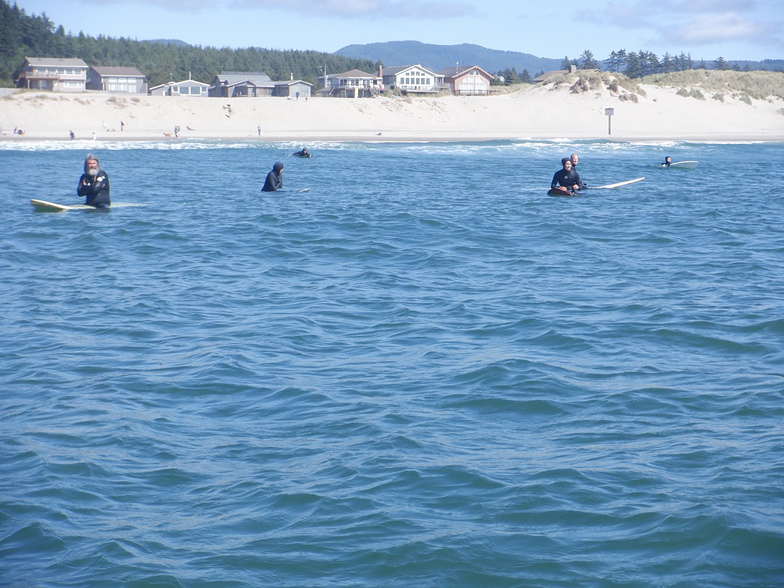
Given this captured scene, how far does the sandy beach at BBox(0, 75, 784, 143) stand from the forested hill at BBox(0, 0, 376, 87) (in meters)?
30.5

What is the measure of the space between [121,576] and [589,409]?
4.29m

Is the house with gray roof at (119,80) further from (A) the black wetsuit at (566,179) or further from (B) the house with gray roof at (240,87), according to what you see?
(A) the black wetsuit at (566,179)

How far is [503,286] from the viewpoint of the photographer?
42.3ft

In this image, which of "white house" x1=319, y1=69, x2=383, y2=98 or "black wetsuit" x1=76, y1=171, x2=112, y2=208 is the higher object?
"white house" x1=319, y1=69, x2=383, y2=98

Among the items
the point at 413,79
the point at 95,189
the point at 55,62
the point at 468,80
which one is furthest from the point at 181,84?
the point at 95,189

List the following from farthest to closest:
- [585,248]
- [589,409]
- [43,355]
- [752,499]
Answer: [585,248] → [43,355] → [589,409] → [752,499]

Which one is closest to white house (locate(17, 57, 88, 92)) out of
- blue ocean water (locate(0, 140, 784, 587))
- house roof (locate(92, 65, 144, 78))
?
house roof (locate(92, 65, 144, 78))

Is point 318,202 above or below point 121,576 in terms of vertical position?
above

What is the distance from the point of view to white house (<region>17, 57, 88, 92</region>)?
98375mm

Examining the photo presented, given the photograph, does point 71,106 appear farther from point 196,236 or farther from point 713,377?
point 713,377

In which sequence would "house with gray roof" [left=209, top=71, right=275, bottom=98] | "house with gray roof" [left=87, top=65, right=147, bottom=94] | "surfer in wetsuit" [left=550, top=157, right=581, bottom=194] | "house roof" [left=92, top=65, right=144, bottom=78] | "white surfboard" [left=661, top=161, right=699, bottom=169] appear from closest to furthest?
"surfer in wetsuit" [left=550, top=157, right=581, bottom=194] < "white surfboard" [left=661, top=161, right=699, bottom=169] < "house with gray roof" [left=209, top=71, right=275, bottom=98] < "house roof" [left=92, top=65, right=144, bottom=78] < "house with gray roof" [left=87, top=65, right=147, bottom=94]

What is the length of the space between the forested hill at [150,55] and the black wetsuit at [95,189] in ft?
298

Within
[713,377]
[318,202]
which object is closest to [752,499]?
[713,377]

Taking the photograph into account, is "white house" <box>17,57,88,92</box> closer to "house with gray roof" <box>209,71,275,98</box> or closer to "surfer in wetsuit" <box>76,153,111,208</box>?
"house with gray roof" <box>209,71,275,98</box>
